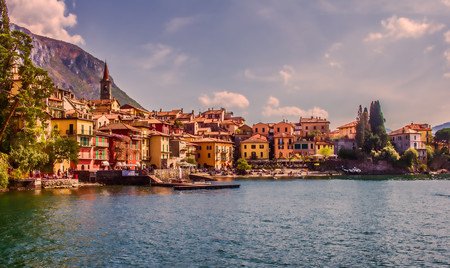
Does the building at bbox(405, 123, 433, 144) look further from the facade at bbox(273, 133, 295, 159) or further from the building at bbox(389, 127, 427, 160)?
the facade at bbox(273, 133, 295, 159)

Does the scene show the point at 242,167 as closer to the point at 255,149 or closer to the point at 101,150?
the point at 255,149

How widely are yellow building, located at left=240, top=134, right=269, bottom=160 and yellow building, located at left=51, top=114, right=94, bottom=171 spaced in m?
69.9

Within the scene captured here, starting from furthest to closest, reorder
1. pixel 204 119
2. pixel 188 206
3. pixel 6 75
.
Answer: pixel 204 119 → pixel 6 75 → pixel 188 206

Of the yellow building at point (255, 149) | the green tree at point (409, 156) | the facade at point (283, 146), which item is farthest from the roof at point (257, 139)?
the green tree at point (409, 156)

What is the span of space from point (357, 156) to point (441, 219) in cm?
10945

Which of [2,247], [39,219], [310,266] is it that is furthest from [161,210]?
[310,266]

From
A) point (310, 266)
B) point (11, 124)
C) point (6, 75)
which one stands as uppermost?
point (6, 75)

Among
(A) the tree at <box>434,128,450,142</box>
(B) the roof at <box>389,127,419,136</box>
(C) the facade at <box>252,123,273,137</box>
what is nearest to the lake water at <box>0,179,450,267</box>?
(B) the roof at <box>389,127,419,136</box>

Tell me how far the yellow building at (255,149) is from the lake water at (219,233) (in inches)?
3785

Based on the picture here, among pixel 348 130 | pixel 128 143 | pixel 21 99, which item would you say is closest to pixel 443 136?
pixel 348 130

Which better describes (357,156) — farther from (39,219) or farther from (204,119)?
(39,219)

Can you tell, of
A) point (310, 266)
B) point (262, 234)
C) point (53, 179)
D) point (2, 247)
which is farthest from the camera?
point (53, 179)

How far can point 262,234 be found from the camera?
108 ft

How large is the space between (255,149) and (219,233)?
117270 millimetres
